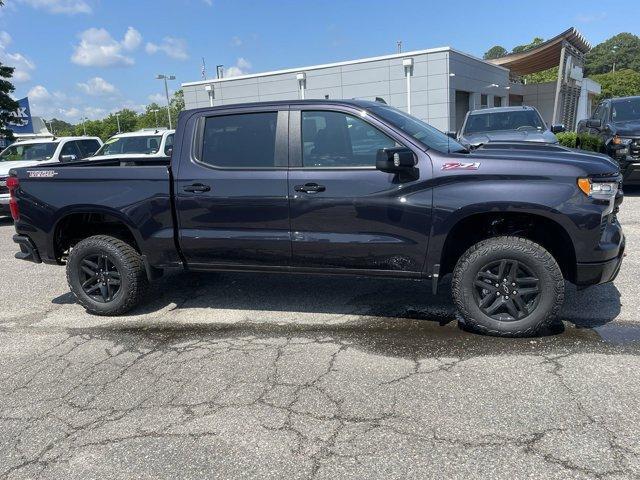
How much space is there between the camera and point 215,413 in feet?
10.7

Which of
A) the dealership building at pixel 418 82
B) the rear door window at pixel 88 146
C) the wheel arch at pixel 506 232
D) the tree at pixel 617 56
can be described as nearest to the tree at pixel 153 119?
the dealership building at pixel 418 82

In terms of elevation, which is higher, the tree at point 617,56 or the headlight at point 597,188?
the tree at point 617,56

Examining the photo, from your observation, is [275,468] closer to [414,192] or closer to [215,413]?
[215,413]

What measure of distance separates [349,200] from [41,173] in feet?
9.91

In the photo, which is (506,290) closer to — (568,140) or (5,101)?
(568,140)

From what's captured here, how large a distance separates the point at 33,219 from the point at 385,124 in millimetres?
3483

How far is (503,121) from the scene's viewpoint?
11.4 metres

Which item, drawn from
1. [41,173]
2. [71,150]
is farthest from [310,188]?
[71,150]

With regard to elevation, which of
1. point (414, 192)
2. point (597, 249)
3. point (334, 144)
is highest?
point (334, 144)

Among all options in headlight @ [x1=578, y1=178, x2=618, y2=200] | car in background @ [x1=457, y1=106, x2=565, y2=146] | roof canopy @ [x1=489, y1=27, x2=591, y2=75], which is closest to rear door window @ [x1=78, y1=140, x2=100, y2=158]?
car in background @ [x1=457, y1=106, x2=565, y2=146]

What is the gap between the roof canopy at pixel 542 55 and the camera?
30094 millimetres

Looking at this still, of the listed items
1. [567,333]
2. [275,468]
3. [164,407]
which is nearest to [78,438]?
[164,407]

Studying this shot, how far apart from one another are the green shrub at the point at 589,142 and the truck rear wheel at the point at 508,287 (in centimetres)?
851

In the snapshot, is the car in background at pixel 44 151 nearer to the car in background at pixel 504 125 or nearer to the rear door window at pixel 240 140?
A: the car in background at pixel 504 125
